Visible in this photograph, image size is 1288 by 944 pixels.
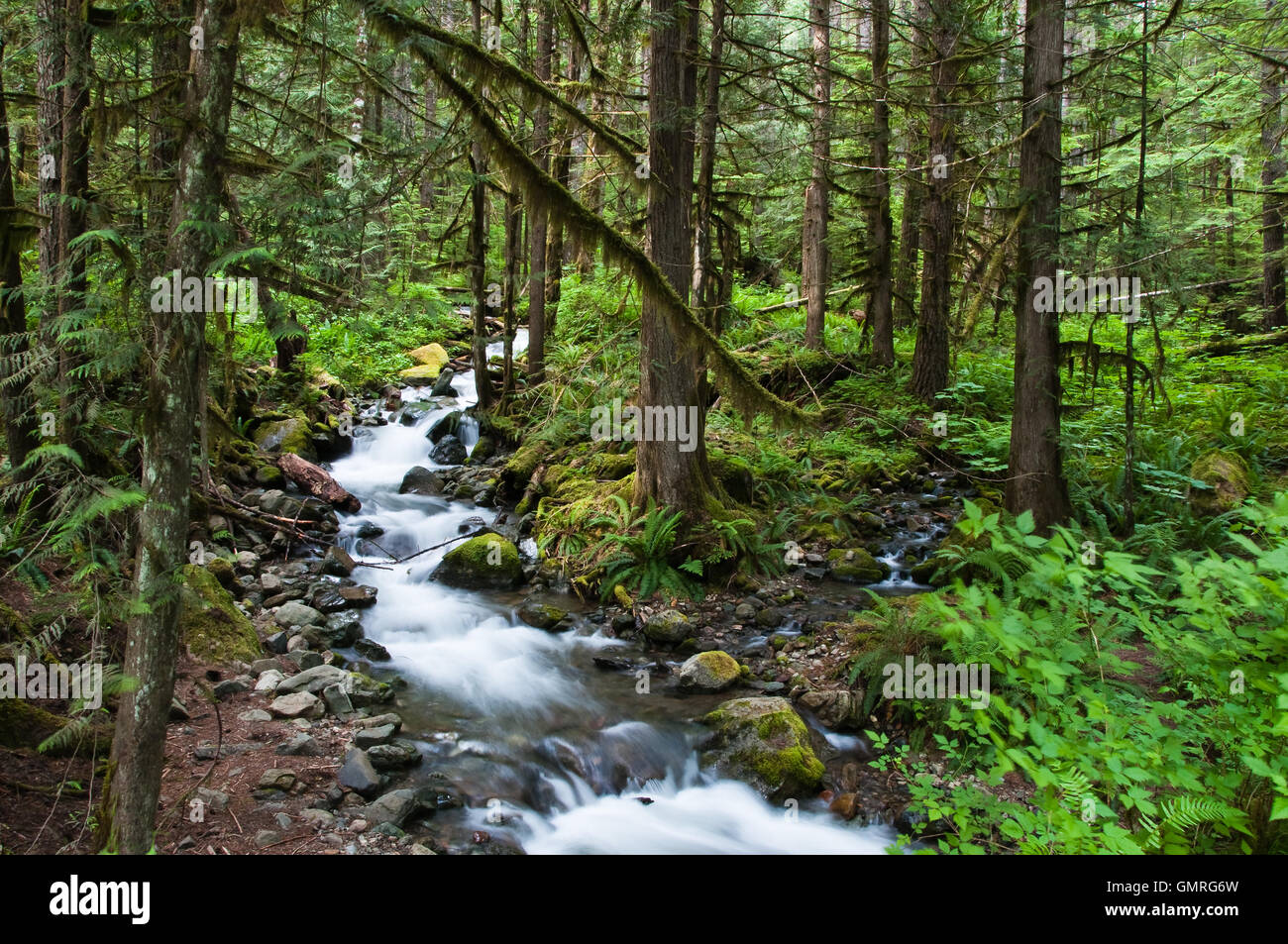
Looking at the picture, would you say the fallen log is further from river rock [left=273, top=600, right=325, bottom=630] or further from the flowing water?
river rock [left=273, top=600, right=325, bottom=630]

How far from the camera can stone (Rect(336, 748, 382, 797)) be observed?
584 centimetres

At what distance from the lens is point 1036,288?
27.6ft

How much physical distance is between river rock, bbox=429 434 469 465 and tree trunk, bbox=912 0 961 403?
9.19 m

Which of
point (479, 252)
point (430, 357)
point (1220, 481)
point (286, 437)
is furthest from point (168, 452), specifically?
point (430, 357)

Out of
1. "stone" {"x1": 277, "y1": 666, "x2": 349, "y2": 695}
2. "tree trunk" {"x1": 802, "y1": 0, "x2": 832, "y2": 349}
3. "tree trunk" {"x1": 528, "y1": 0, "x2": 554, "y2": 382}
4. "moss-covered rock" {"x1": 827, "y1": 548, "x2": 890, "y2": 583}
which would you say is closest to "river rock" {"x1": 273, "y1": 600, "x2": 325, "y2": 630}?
"stone" {"x1": 277, "y1": 666, "x2": 349, "y2": 695}

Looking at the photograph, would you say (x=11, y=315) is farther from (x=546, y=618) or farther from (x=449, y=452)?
(x=449, y=452)

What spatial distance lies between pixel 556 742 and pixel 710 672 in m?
1.79

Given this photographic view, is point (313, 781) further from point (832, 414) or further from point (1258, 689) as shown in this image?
point (832, 414)

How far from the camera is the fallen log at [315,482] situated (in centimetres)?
1257

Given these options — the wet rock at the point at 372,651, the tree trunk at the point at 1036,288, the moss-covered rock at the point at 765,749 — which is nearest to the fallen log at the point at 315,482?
the wet rock at the point at 372,651

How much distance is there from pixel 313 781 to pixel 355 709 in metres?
1.38

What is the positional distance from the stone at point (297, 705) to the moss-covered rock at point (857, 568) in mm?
6612
